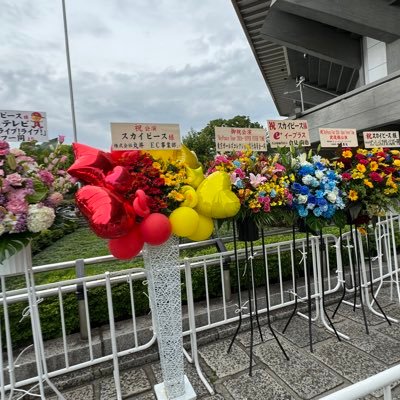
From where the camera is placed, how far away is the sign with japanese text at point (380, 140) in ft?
11.0

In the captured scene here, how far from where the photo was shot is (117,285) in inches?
120

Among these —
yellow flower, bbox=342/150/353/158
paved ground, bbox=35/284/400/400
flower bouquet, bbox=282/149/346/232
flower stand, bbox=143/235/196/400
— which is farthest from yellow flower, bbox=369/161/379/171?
flower stand, bbox=143/235/196/400

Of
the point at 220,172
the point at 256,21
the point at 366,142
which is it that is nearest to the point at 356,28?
the point at 256,21

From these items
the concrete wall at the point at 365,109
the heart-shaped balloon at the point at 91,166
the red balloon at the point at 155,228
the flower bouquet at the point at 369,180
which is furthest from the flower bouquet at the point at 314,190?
the concrete wall at the point at 365,109

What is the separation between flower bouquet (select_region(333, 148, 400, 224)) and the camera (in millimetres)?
Answer: 2529

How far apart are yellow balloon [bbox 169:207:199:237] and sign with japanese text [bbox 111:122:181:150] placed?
437 millimetres

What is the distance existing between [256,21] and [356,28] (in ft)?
9.17

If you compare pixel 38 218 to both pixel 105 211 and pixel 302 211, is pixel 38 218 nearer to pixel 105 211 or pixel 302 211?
pixel 105 211

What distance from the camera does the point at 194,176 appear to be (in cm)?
199

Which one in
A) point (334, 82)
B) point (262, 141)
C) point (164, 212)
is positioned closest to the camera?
point (164, 212)

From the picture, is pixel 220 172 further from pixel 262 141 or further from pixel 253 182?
pixel 262 141

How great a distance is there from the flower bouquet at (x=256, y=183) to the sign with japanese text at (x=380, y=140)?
1.70m

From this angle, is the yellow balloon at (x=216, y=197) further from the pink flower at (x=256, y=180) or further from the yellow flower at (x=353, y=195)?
the yellow flower at (x=353, y=195)

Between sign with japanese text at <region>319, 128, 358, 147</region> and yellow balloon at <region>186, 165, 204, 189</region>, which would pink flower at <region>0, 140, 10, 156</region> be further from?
sign with japanese text at <region>319, 128, 358, 147</region>
